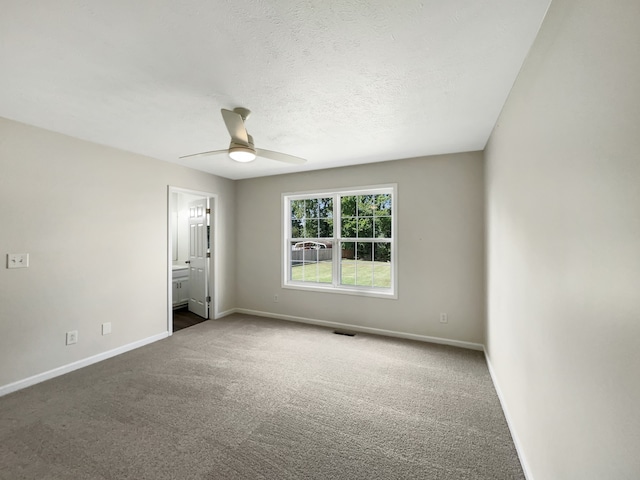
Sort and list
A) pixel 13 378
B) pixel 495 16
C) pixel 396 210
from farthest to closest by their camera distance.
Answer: pixel 396 210 < pixel 13 378 < pixel 495 16

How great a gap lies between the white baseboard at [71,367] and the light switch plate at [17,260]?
1.06m

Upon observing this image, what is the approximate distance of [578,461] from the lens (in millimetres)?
1016

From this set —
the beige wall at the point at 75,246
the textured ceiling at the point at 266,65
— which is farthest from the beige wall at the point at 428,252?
the beige wall at the point at 75,246

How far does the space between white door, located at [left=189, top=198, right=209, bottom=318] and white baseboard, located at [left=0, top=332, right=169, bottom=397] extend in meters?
1.07

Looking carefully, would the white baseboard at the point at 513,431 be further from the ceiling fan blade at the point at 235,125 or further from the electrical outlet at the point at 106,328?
the electrical outlet at the point at 106,328

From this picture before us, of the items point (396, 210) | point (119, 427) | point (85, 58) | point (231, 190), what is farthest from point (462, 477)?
point (231, 190)

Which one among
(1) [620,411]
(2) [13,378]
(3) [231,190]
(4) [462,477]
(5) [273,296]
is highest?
(3) [231,190]

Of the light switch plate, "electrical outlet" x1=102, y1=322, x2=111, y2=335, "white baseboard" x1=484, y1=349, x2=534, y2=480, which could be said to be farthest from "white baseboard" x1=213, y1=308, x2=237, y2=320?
"white baseboard" x1=484, y1=349, x2=534, y2=480

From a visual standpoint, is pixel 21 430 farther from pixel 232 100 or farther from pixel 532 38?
pixel 532 38

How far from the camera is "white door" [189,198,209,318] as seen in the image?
4.73m

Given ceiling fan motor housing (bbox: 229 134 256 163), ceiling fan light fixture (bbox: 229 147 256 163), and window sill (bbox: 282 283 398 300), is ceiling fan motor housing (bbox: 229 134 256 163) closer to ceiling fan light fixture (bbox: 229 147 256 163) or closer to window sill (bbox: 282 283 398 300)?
ceiling fan light fixture (bbox: 229 147 256 163)

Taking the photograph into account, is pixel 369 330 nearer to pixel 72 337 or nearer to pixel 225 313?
pixel 225 313

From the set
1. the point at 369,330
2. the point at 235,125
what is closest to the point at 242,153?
the point at 235,125

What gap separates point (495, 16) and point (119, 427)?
3.44m
